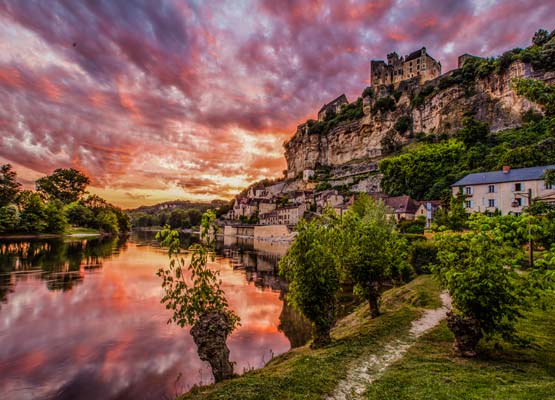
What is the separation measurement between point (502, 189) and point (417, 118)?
62.5 meters

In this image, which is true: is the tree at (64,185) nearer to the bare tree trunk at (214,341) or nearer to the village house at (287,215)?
the village house at (287,215)

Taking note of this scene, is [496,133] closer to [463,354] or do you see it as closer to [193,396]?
[463,354]

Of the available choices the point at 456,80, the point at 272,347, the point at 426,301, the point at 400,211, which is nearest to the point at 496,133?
the point at 456,80

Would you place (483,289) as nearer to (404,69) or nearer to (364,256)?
(364,256)

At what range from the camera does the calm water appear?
36.4 feet

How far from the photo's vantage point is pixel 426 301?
655 inches

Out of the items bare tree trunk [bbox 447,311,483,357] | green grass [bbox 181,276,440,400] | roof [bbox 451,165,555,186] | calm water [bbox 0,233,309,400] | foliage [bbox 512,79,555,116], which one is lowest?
calm water [bbox 0,233,309,400]

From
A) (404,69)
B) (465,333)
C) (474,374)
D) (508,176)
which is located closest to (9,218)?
(465,333)

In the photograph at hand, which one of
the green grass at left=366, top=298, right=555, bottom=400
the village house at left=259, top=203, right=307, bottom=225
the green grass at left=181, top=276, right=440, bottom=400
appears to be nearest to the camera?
the green grass at left=366, top=298, right=555, bottom=400

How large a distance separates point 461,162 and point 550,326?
6324 centimetres

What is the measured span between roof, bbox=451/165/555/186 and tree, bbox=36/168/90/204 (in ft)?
376

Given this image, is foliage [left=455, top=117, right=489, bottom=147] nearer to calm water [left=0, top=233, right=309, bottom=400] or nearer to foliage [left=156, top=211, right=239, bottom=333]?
calm water [left=0, top=233, right=309, bottom=400]

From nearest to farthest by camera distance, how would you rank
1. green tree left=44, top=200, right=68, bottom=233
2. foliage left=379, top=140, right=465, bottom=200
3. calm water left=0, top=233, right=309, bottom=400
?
calm water left=0, top=233, right=309, bottom=400
foliage left=379, top=140, right=465, bottom=200
green tree left=44, top=200, right=68, bottom=233

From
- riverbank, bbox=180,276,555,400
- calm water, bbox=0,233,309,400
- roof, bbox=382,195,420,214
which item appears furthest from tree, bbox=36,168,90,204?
riverbank, bbox=180,276,555,400
